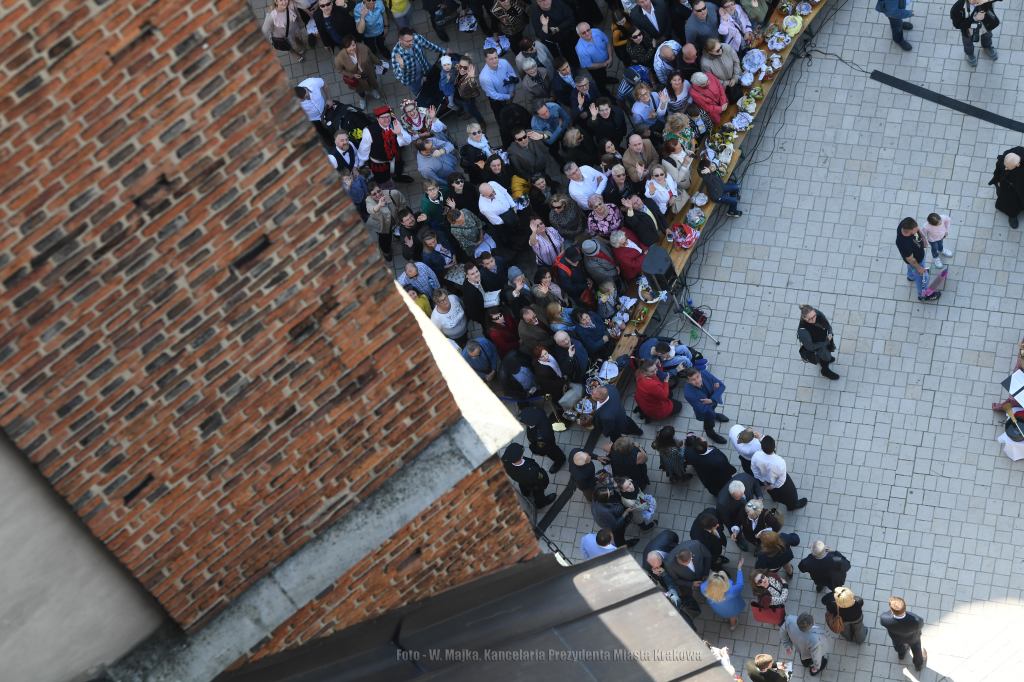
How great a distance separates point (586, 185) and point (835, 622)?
622cm

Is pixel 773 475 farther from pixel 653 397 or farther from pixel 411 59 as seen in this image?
pixel 411 59

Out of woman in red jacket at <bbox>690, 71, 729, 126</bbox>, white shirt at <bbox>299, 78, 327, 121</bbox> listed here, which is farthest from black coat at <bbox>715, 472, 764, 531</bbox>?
white shirt at <bbox>299, 78, 327, 121</bbox>

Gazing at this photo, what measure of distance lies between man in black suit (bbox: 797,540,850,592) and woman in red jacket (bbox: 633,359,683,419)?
2.63m

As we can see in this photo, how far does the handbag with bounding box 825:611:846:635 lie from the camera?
10734mm

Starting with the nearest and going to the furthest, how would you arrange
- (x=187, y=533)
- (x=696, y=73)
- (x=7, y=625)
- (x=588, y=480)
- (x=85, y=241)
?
(x=85, y=241)
(x=7, y=625)
(x=187, y=533)
(x=588, y=480)
(x=696, y=73)

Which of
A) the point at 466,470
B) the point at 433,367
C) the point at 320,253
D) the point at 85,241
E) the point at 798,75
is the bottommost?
the point at 798,75

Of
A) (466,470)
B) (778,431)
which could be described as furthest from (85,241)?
(778,431)

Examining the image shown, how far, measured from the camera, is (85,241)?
184 inches

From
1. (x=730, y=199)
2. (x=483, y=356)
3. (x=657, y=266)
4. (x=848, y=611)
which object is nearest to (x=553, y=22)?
(x=730, y=199)

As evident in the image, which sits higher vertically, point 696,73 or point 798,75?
point 696,73

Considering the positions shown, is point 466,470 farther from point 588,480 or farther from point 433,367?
point 588,480

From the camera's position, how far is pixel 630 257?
13.3 metres

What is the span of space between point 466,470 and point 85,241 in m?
2.76

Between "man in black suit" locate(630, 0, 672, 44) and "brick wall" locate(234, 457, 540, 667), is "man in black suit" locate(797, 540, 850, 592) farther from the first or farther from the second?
"man in black suit" locate(630, 0, 672, 44)
